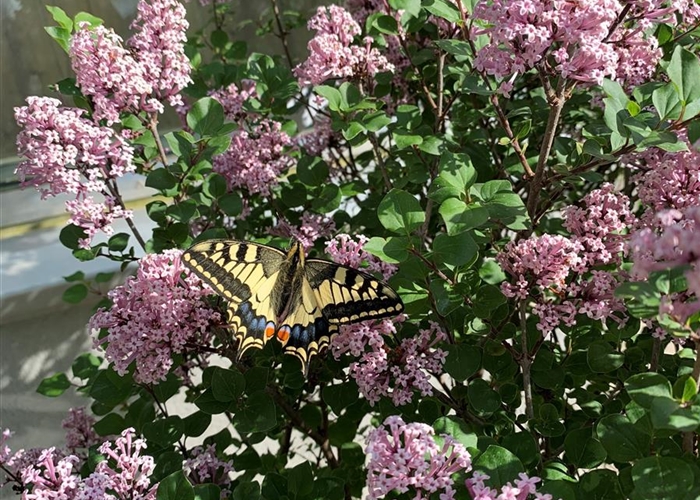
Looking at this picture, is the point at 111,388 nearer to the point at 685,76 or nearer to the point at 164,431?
the point at 164,431

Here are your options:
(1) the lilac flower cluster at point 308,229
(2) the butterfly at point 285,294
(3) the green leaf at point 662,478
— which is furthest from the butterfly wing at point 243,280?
(3) the green leaf at point 662,478

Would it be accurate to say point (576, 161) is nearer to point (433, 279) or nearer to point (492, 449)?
point (433, 279)

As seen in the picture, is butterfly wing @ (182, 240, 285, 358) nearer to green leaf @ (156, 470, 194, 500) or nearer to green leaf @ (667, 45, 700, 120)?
green leaf @ (156, 470, 194, 500)

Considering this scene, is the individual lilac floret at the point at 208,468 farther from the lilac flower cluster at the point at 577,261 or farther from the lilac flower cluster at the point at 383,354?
the lilac flower cluster at the point at 577,261

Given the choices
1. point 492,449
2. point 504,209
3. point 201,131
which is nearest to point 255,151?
point 201,131

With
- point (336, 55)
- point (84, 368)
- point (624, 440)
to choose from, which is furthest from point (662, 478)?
point (84, 368)

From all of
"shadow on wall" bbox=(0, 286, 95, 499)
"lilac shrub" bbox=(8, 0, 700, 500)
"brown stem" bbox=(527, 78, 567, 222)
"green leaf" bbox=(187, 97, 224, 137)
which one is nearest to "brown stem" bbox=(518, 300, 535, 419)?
"lilac shrub" bbox=(8, 0, 700, 500)
